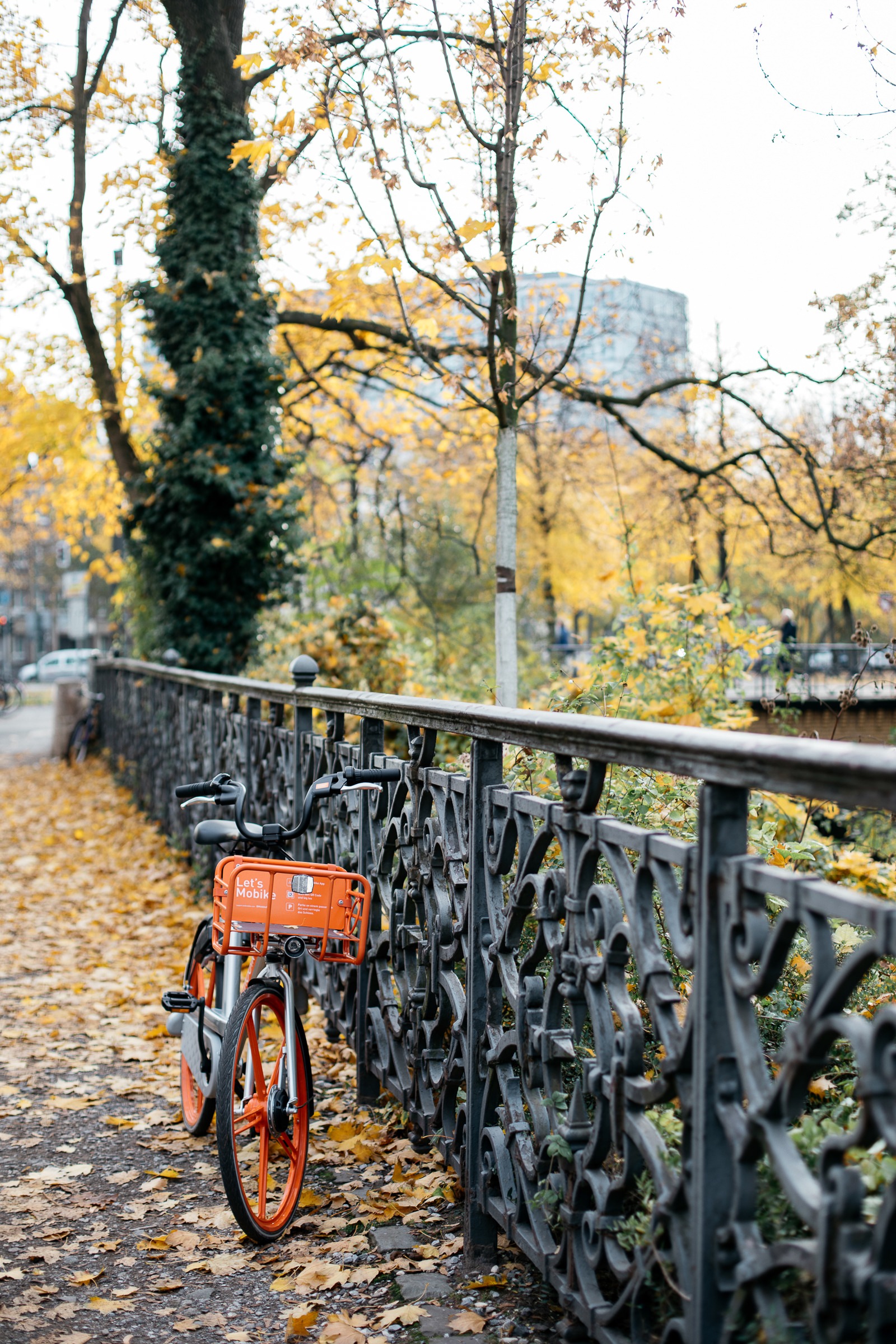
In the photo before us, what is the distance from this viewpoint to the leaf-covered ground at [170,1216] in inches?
111

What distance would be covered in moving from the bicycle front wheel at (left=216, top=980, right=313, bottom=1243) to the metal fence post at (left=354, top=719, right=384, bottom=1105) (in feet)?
1.74

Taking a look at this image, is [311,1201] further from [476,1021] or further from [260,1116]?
[476,1021]

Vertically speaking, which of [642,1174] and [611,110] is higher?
[611,110]

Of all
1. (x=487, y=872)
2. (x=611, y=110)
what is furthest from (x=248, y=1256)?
(x=611, y=110)

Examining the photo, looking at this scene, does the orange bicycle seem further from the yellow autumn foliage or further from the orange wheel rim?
the yellow autumn foliage

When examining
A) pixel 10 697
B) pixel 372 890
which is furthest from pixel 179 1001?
pixel 10 697

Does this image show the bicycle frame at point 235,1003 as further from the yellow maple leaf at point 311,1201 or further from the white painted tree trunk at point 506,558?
the white painted tree trunk at point 506,558

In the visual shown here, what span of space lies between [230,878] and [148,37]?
12022 mm

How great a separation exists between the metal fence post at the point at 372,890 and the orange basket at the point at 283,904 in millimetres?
653

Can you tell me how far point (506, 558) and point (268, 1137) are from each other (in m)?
4.41

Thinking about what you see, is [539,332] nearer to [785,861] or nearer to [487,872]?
[785,861]

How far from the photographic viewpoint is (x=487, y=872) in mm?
2887

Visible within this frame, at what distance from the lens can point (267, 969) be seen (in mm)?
3449

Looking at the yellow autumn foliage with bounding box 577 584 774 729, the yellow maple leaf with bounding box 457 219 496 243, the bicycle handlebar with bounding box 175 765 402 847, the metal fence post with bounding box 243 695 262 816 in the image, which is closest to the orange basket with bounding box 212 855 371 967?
the bicycle handlebar with bounding box 175 765 402 847
